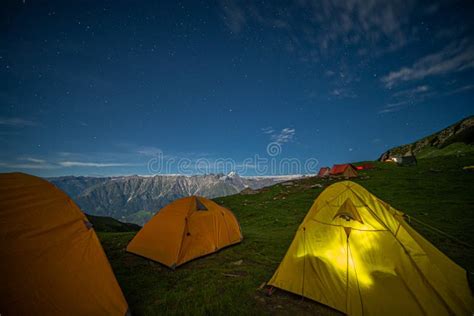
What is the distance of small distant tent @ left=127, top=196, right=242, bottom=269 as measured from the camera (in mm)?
9336

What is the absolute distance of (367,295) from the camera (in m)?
5.39

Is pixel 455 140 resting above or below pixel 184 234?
above

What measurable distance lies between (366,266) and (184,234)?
7.13m

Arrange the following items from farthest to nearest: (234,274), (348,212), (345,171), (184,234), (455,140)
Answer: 1. (455,140)
2. (345,171)
3. (184,234)
4. (234,274)
5. (348,212)

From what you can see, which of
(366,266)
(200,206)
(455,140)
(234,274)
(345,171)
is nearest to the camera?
(366,266)

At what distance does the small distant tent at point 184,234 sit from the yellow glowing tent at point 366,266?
438 centimetres

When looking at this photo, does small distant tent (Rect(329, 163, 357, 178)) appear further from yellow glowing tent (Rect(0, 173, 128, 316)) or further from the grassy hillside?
yellow glowing tent (Rect(0, 173, 128, 316))

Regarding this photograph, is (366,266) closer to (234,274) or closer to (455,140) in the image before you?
(234,274)

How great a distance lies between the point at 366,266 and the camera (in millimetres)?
5750

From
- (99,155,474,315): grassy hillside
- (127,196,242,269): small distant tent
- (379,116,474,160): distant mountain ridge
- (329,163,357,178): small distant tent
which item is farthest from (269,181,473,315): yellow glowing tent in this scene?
(379,116,474,160): distant mountain ridge

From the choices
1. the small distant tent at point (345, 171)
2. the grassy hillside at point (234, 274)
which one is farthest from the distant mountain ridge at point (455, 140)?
the grassy hillside at point (234, 274)

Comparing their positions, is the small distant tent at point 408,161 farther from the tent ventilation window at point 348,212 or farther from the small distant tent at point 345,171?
the tent ventilation window at point 348,212

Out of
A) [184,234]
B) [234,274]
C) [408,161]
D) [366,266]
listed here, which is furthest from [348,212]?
[408,161]

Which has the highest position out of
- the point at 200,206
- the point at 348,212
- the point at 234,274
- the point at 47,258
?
the point at 348,212
